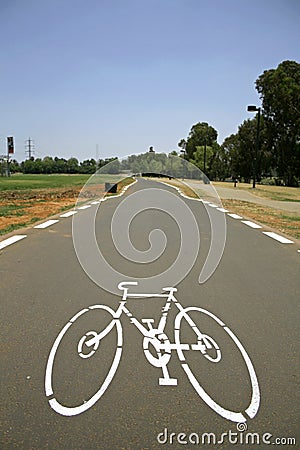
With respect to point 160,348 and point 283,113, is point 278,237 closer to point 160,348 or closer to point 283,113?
point 160,348

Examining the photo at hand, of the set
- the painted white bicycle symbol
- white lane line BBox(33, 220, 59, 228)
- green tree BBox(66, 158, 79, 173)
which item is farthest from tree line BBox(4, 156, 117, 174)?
the painted white bicycle symbol

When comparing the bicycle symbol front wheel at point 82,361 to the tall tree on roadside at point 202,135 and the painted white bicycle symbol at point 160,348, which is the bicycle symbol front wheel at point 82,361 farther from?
the tall tree on roadside at point 202,135

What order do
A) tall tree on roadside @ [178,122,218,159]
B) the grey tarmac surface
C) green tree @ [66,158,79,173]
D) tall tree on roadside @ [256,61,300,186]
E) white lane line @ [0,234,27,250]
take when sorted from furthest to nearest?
green tree @ [66,158,79,173], tall tree on roadside @ [178,122,218,159], tall tree on roadside @ [256,61,300,186], white lane line @ [0,234,27,250], the grey tarmac surface

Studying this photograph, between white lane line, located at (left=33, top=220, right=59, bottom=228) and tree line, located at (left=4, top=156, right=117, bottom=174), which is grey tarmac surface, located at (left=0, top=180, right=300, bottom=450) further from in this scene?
tree line, located at (left=4, top=156, right=117, bottom=174)

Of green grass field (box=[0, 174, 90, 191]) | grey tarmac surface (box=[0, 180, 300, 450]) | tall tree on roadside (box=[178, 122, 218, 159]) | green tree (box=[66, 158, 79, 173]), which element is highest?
tall tree on roadside (box=[178, 122, 218, 159])

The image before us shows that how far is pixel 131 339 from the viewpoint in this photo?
4293mm

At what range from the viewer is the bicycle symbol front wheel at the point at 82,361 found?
327cm

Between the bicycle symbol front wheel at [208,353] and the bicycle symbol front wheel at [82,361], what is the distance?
1.89 ft

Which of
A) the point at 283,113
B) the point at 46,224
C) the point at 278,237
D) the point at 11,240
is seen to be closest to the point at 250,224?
the point at 278,237

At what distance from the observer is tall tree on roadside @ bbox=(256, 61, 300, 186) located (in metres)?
58.4

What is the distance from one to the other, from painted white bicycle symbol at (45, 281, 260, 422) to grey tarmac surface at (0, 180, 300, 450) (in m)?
0.05

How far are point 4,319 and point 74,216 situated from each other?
993 cm

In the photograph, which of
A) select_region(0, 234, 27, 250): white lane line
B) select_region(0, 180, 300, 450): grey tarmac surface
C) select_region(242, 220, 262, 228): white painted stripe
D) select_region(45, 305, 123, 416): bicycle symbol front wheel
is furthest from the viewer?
select_region(242, 220, 262, 228): white painted stripe

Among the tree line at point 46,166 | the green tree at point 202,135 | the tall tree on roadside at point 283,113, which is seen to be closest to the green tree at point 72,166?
the tree line at point 46,166
